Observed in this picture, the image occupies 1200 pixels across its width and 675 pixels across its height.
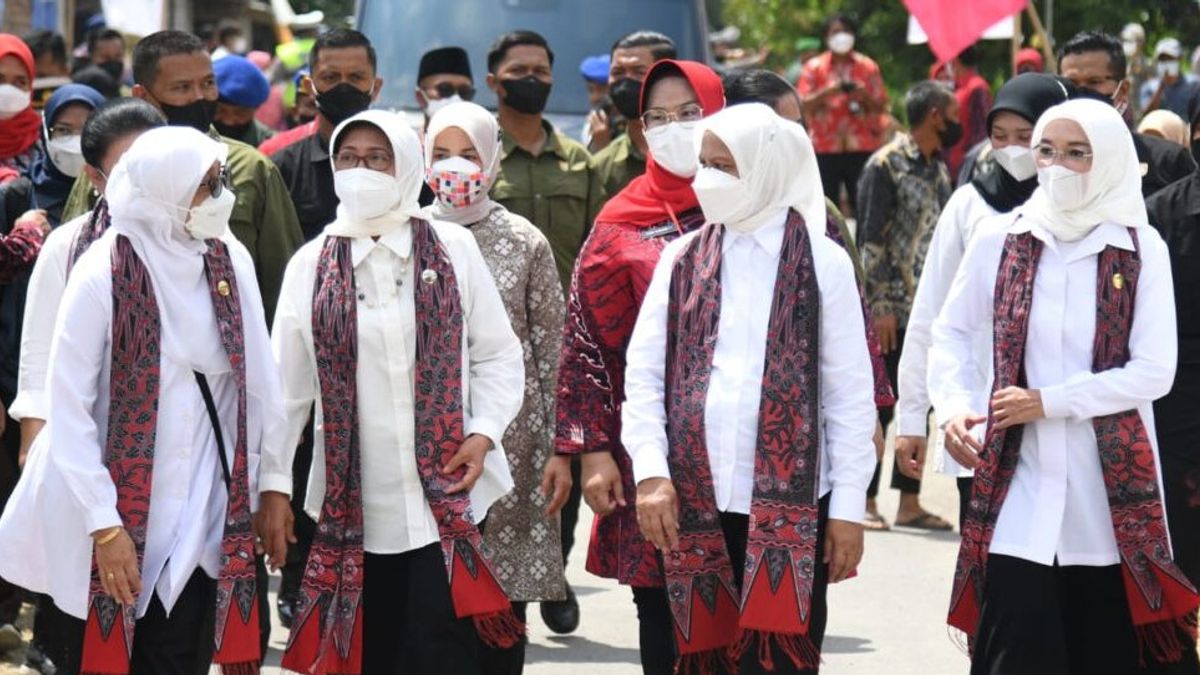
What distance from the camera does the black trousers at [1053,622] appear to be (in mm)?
5395

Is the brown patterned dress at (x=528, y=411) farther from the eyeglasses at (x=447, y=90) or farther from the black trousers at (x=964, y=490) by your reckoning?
the eyeglasses at (x=447, y=90)

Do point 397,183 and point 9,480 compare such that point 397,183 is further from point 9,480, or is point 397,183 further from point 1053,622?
point 9,480

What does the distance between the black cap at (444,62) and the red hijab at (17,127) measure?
1.87m

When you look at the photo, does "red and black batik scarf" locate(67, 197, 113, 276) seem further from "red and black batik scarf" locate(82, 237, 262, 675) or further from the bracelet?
the bracelet

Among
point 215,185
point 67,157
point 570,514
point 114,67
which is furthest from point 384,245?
point 114,67

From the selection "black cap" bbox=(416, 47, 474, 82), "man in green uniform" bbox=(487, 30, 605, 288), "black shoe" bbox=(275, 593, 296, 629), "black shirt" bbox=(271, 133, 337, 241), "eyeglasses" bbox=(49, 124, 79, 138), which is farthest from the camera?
"black cap" bbox=(416, 47, 474, 82)

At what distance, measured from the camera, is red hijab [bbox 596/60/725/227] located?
19.0ft

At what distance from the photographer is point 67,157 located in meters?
7.25

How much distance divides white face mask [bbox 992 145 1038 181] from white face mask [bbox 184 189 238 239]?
100 inches

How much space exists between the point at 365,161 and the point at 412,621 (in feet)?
3.83

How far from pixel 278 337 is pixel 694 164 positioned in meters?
1.18

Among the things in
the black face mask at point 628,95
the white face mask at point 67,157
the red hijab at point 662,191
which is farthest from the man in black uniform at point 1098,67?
the white face mask at point 67,157

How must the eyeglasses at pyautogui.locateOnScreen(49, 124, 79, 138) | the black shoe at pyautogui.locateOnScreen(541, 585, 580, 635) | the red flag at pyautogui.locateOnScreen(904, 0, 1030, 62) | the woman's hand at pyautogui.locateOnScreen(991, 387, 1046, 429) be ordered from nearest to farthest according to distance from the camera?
1. the woman's hand at pyautogui.locateOnScreen(991, 387, 1046, 429)
2. the eyeglasses at pyautogui.locateOnScreen(49, 124, 79, 138)
3. the black shoe at pyautogui.locateOnScreen(541, 585, 580, 635)
4. the red flag at pyautogui.locateOnScreen(904, 0, 1030, 62)

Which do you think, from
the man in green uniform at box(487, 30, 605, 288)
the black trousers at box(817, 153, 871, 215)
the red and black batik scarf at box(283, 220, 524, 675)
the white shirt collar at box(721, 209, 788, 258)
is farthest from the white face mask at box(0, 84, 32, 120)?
the black trousers at box(817, 153, 871, 215)
